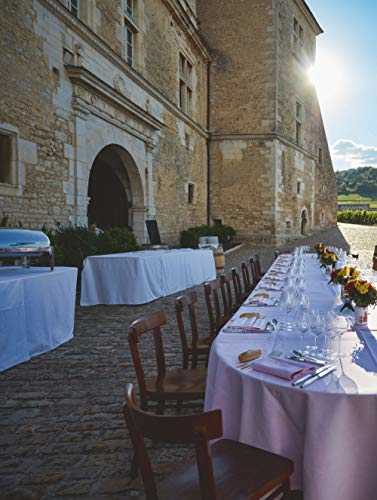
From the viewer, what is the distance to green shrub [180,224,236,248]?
46.8 ft

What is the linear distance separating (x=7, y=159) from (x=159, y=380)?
533 cm

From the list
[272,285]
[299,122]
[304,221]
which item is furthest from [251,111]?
[272,285]

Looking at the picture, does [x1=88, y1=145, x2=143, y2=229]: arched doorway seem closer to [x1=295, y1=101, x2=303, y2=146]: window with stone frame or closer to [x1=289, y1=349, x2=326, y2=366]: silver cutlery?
[x1=289, y1=349, x2=326, y2=366]: silver cutlery

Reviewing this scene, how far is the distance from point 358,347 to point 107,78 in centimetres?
905

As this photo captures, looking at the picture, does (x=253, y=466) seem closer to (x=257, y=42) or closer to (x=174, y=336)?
(x=174, y=336)

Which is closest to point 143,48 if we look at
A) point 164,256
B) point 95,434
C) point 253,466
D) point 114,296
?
point 164,256

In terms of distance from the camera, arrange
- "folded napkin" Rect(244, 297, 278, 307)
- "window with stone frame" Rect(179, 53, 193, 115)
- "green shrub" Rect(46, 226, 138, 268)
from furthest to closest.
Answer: "window with stone frame" Rect(179, 53, 193, 115) → "green shrub" Rect(46, 226, 138, 268) → "folded napkin" Rect(244, 297, 278, 307)

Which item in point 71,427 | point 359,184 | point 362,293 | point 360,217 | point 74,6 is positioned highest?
point 359,184

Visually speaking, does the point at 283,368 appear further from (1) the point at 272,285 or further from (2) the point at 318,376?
(1) the point at 272,285

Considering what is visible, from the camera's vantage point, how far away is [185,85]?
15633 millimetres

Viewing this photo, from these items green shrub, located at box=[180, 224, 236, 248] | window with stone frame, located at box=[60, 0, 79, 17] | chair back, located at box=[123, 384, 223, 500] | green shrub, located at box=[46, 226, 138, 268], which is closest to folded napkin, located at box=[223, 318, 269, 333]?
chair back, located at box=[123, 384, 223, 500]

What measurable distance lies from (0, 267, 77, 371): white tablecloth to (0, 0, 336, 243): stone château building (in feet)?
8.40

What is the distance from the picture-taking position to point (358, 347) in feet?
7.04

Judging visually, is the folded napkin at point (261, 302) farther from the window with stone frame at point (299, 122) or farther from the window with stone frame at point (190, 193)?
the window with stone frame at point (299, 122)
